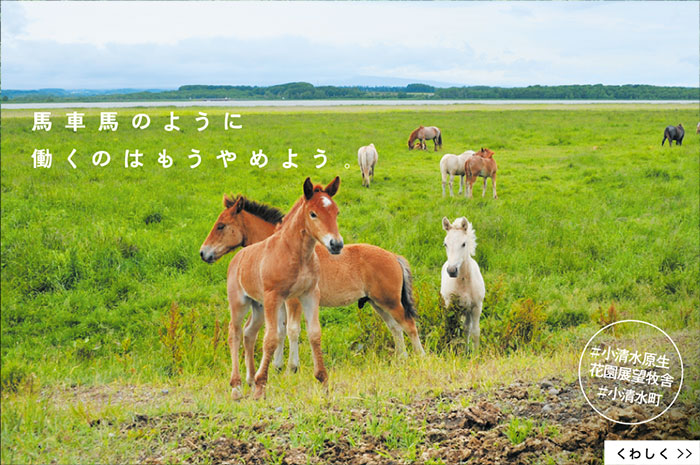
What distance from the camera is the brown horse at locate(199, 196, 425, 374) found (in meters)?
5.77

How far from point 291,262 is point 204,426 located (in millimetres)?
1501

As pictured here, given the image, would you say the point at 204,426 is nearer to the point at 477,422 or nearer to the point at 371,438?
the point at 371,438

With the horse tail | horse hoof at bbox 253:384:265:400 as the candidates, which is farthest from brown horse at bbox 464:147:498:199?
horse hoof at bbox 253:384:265:400

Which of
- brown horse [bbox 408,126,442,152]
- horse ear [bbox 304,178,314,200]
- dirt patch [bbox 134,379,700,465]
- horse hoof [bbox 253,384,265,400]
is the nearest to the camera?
→ horse ear [bbox 304,178,314,200]

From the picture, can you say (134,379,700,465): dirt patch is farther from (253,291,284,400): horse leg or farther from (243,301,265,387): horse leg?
(243,301,265,387): horse leg

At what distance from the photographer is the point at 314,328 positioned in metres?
4.74

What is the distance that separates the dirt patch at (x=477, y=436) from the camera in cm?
431

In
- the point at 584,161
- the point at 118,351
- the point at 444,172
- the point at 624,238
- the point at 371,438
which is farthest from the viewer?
the point at 584,161

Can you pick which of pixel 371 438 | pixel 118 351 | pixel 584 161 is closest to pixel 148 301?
pixel 118 351

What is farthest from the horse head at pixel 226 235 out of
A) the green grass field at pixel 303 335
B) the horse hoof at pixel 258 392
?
the horse hoof at pixel 258 392

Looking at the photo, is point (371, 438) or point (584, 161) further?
point (584, 161)

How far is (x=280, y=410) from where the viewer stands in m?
4.89

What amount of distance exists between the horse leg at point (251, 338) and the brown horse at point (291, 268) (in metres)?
0.23

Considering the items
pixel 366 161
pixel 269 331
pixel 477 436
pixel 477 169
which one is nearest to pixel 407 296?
pixel 477 436
